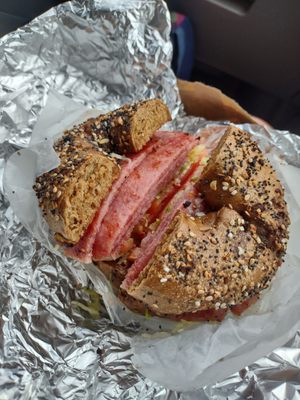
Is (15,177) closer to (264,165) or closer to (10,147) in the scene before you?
(10,147)

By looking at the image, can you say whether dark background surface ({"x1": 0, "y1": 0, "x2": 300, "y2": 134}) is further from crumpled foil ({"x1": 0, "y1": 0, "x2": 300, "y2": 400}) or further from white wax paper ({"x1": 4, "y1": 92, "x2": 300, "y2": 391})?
white wax paper ({"x1": 4, "y1": 92, "x2": 300, "y2": 391})

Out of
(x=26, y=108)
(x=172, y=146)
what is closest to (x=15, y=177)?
(x=26, y=108)

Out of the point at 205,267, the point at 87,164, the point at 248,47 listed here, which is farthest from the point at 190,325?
the point at 248,47

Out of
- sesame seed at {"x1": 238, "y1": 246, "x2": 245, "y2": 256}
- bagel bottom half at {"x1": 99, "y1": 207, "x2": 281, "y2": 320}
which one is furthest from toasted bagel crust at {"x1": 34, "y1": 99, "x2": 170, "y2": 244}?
sesame seed at {"x1": 238, "y1": 246, "x2": 245, "y2": 256}

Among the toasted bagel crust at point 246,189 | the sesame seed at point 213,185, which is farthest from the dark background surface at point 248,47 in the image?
the sesame seed at point 213,185

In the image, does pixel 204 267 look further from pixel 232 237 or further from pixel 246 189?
pixel 246 189

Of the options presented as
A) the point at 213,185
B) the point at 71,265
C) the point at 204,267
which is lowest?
the point at 71,265
